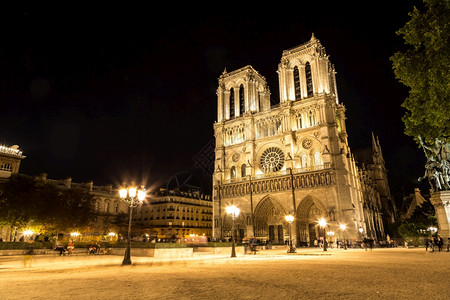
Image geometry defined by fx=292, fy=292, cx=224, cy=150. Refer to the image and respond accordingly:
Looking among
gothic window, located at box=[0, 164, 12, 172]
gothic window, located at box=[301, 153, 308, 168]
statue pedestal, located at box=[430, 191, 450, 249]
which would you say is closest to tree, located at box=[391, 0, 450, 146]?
statue pedestal, located at box=[430, 191, 450, 249]

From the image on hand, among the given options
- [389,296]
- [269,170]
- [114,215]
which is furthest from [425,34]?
[114,215]

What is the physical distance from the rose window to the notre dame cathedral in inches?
5.5

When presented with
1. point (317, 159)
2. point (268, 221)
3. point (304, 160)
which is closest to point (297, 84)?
point (304, 160)

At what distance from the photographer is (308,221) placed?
37.4 m

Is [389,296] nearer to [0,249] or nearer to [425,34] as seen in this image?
[425,34]

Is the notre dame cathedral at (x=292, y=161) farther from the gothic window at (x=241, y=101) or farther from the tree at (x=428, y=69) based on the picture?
the tree at (x=428, y=69)

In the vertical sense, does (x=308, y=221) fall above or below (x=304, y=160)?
below

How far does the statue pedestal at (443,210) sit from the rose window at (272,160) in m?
24.3

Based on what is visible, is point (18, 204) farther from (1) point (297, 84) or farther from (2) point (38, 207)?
(1) point (297, 84)

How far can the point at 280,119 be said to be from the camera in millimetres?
42438

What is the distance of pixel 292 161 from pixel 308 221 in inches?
313

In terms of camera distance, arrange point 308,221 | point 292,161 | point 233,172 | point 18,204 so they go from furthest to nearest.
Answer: point 233,172 < point 292,161 < point 308,221 < point 18,204

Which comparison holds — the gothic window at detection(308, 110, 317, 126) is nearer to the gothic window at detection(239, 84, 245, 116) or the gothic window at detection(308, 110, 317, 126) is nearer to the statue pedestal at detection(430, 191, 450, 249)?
the gothic window at detection(239, 84, 245, 116)

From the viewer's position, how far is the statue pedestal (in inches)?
661
